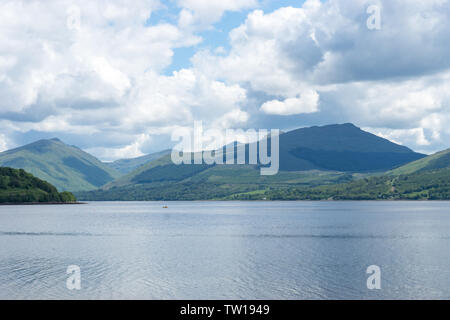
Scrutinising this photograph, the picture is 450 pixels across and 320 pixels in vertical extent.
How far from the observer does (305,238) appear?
13150 centimetres

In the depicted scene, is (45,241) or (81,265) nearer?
(81,265)

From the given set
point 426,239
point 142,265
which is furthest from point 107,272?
point 426,239

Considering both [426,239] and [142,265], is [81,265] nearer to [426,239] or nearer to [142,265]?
[142,265]
